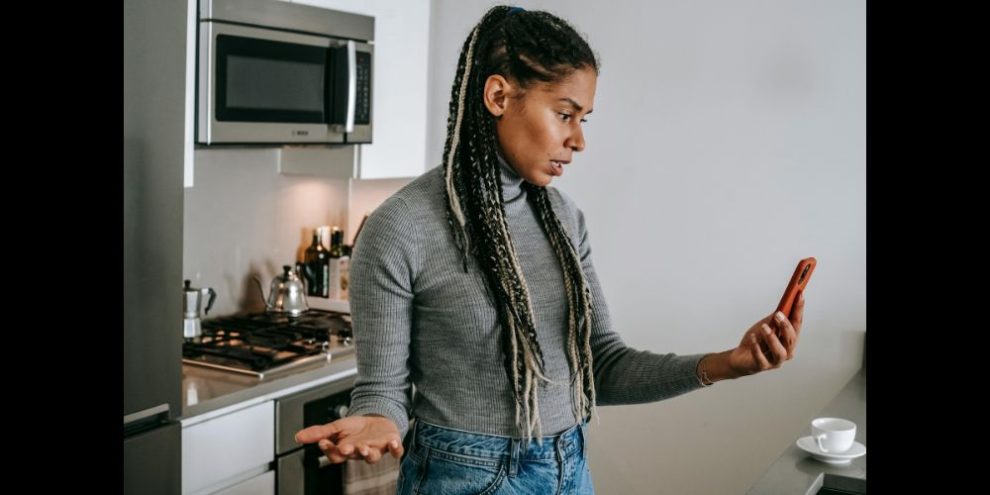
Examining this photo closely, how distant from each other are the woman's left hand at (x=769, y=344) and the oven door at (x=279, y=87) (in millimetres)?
1602

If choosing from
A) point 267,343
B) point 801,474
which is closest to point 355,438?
point 801,474

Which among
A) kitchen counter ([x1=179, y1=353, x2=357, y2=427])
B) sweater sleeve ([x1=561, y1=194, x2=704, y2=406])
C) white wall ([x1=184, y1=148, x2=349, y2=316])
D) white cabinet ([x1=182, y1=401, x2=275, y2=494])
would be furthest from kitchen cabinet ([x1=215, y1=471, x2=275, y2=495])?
sweater sleeve ([x1=561, y1=194, x2=704, y2=406])

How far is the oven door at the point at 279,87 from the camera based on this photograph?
2484 millimetres

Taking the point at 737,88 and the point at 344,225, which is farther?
the point at 344,225

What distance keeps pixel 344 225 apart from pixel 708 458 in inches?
57.8

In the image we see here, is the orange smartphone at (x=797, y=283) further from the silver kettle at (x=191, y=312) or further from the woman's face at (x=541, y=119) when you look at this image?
the silver kettle at (x=191, y=312)

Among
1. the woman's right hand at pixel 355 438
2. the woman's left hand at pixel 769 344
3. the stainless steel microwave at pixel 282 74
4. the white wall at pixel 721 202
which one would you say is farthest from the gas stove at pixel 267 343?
the woman's left hand at pixel 769 344

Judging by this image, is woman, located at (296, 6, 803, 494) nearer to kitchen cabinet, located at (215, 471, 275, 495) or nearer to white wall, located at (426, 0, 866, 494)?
kitchen cabinet, located at (215, 471, 275, 495)

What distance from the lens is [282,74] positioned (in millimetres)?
2689

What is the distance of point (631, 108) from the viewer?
3076mm

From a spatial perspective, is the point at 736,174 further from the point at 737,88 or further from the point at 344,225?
the point at 344,225

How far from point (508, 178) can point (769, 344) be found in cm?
46

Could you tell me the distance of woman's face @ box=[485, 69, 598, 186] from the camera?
→ 4.67 ft
